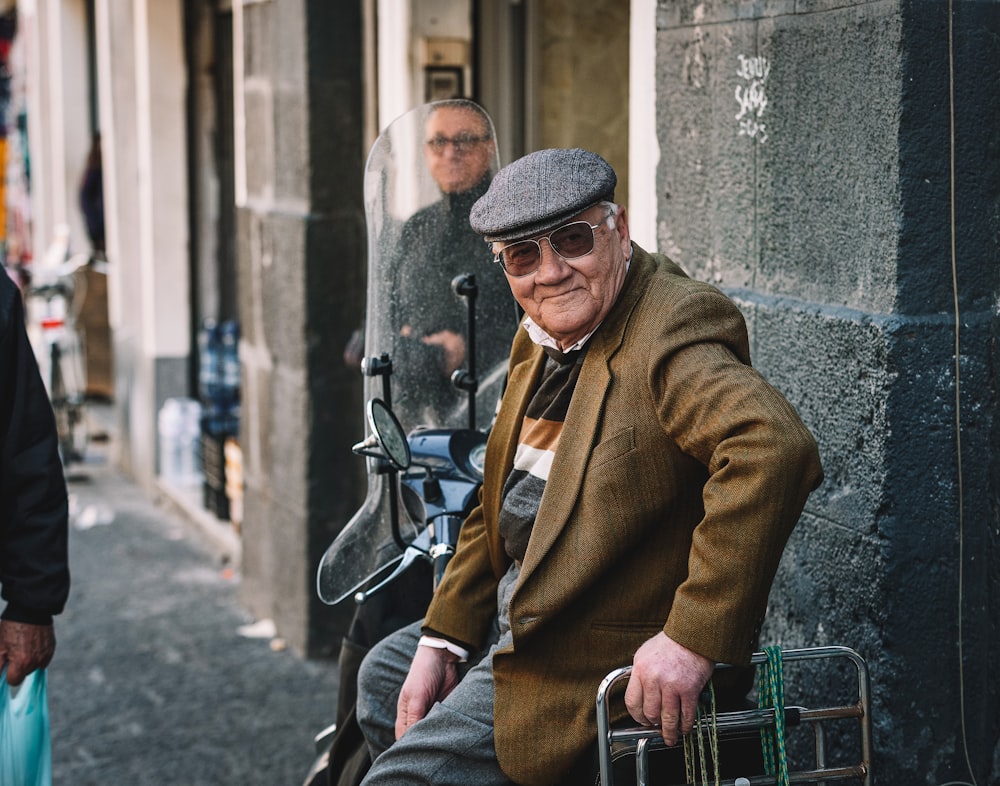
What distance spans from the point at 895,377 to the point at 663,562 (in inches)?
34.7

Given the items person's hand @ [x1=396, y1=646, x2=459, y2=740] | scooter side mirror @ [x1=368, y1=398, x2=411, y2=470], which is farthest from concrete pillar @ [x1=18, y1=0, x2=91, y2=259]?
person's hand @ [x1=396, y1=646, x2=459, y2=740]

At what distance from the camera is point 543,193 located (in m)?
2.56

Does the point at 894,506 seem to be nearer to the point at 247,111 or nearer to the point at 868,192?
the point at 868,192

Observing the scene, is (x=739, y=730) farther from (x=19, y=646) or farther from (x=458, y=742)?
(x=19, y=646)

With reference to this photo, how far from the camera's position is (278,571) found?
21.1ft

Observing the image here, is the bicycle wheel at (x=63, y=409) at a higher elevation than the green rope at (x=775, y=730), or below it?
below

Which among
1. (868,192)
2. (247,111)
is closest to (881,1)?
(868,192)

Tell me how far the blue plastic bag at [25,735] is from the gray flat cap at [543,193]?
1613 millimetres

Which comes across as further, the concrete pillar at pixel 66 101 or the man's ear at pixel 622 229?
the concrete pillar at pixel 66 101

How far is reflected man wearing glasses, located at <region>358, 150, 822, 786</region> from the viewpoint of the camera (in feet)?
7.60

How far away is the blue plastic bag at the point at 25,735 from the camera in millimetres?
3217

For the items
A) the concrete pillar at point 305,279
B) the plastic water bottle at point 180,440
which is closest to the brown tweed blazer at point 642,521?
the concrete pillar at point 305,279

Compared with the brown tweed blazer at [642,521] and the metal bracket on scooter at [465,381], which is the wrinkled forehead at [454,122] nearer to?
the metal bracket on scooter at [465,381]

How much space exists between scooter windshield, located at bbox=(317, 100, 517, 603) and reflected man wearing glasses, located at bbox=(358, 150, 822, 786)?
672mm
